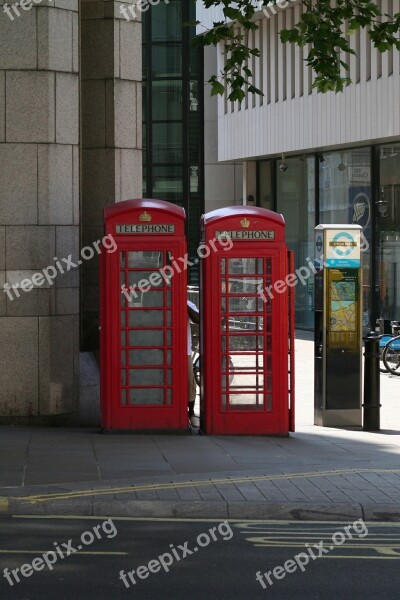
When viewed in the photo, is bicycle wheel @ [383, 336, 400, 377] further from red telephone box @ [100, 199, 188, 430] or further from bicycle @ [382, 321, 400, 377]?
red telephone box @ [100, 199, 188, 430]

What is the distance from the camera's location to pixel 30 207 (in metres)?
12.9

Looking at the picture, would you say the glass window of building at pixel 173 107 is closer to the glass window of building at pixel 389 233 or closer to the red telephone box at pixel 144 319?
the glass window of building at pixel 389 233

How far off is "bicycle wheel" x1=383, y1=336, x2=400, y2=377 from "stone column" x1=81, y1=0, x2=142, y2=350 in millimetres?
8064

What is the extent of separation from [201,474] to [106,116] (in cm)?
593

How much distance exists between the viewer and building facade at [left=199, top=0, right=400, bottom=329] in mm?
30266

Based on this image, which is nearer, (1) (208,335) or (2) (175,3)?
(1) (208,335)

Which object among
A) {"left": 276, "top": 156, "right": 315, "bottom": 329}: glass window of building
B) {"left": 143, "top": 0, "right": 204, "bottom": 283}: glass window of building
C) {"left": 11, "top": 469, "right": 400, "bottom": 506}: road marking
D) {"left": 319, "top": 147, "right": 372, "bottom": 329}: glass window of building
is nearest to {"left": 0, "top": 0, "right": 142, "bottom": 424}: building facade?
{"left": 11, "top": 469, "right": 400, "bottom": 506}: road marking

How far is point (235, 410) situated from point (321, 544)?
469cm

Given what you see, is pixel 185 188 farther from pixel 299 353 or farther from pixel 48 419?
pixel 48 419

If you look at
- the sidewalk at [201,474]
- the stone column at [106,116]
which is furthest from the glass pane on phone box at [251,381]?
the stone column at [106,116]

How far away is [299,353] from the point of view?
27.2m

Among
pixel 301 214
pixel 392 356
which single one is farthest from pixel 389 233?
pixel 392 356

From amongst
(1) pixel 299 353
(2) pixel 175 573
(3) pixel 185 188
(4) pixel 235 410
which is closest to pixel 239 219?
(4) pixel 235 410

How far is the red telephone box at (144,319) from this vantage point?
1202 centimetres
